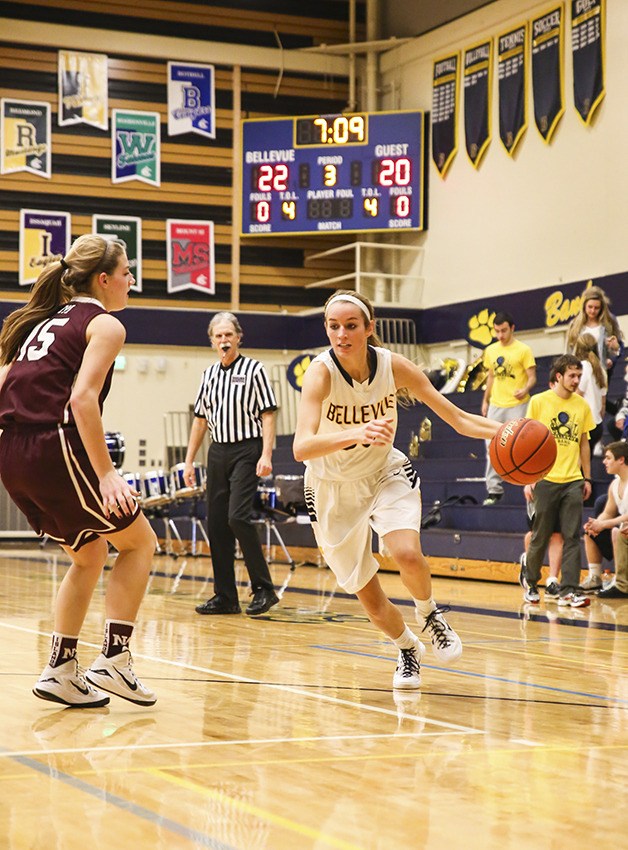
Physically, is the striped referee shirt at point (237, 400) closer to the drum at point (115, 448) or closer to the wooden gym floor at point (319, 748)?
the wooden gym floor at point (319, 748)

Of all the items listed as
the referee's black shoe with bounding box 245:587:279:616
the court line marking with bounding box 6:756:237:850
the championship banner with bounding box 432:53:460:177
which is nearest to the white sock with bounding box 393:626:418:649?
the court line marking with bounding box 6:756:237:850

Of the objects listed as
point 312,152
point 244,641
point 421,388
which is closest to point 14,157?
point 312,152

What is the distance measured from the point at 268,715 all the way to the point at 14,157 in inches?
612

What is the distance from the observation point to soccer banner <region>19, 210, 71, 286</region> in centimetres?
1838

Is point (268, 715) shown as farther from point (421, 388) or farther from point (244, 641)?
point (244, 641)

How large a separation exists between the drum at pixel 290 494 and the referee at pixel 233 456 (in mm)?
4537

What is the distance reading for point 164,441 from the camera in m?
18.6

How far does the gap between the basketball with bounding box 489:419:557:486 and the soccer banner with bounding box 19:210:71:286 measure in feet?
46.6

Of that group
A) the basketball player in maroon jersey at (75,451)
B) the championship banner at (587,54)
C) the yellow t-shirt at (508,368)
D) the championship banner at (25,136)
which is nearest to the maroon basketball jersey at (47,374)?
the basketball player in maroon jersey at (75,451)

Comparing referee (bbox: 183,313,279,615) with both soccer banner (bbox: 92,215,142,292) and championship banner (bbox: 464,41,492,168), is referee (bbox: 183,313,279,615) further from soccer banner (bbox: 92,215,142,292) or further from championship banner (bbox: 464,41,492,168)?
soccer banner (bbox: 92,215,142,292)

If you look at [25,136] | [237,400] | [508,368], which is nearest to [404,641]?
[237,400]

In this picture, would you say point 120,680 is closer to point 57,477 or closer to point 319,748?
point 57,477

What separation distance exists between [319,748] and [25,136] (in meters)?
16.1

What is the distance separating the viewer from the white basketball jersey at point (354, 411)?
4785 millimetres
